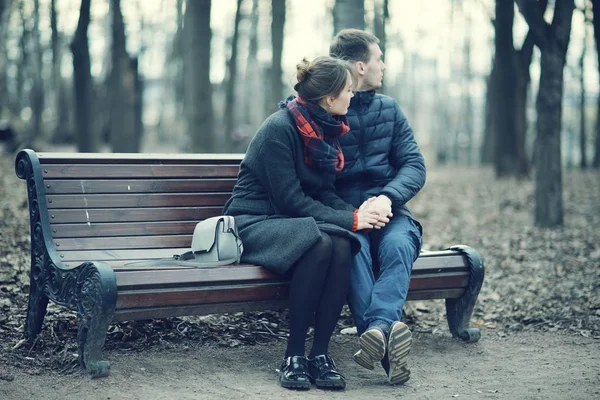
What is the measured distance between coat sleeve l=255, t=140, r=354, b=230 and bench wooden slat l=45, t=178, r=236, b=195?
0.73 metres

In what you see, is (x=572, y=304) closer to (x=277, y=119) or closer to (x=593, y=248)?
(x=593, y=248)

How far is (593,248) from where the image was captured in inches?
311

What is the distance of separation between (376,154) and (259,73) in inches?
1380

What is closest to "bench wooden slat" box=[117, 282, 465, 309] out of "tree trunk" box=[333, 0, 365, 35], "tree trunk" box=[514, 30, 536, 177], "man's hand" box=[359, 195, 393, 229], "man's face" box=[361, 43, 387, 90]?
"man's hand" box=[359, 195, 393, 229]

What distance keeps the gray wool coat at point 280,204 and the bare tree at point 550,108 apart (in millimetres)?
5334

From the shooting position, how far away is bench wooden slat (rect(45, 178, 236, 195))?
4.37m

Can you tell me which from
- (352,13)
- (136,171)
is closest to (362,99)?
(136,171)

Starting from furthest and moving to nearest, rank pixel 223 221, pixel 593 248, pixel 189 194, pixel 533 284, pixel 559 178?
1. pixel 559 178
2. pixel 593 248
3. pixel 533 284
4. pixel 189 194
5. pixel 223 221

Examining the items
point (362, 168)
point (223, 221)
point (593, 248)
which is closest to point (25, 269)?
point (223, 221)

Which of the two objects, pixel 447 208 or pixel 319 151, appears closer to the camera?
pixel 319 151

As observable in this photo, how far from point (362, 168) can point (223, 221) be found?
99 cm

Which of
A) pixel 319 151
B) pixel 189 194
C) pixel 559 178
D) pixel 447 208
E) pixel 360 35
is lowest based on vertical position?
pixel 447 208

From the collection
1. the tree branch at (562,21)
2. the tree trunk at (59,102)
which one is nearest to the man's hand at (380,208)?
the tree branch at (562,21)

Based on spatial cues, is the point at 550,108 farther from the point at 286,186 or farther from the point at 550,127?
the point at 286,186
